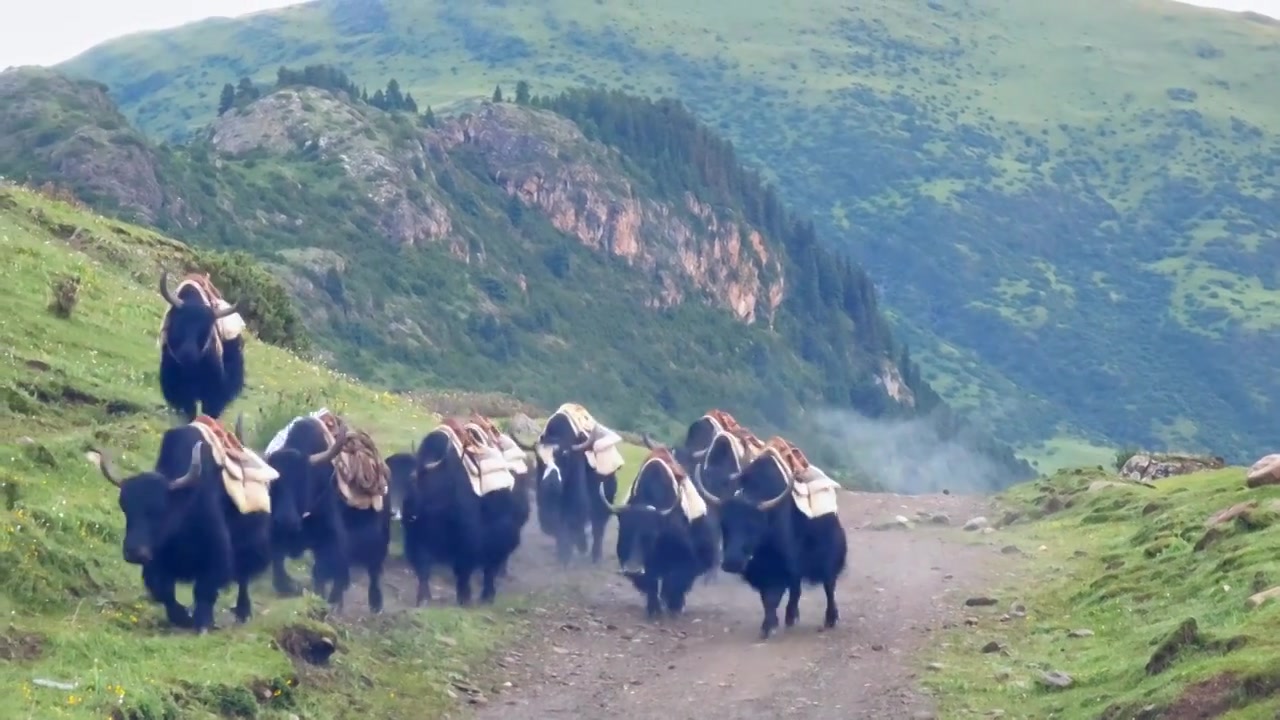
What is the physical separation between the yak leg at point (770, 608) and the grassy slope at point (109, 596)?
2.47m

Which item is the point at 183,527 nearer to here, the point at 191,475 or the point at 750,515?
the point at 191,475

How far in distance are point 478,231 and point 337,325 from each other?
58.0 feet

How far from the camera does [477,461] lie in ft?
60.6

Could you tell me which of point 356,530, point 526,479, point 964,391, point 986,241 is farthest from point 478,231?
point 986,241

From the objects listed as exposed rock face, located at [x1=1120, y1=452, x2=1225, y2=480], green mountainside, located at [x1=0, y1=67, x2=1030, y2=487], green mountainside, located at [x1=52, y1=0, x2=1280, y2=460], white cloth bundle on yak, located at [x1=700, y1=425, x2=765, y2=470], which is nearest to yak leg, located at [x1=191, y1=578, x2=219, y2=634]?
white cloth bundle on yak, located at [x1=700, y1=425, x2=765, y2=470]

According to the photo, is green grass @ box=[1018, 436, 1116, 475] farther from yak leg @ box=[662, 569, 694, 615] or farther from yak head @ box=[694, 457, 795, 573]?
yak leg @ box=[662, 569, 694, 615]

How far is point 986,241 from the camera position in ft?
422

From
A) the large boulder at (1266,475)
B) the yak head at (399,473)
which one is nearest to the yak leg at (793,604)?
the yak head at (399,473)

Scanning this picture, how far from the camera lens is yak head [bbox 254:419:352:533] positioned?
52.9 ft

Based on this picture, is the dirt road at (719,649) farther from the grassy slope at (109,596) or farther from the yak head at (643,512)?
the grassy slope at (109,596)

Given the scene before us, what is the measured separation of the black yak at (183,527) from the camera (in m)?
13.6

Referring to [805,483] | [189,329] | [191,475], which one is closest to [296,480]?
[191,475]

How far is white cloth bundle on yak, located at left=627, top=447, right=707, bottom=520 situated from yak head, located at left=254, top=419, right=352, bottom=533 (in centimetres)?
479

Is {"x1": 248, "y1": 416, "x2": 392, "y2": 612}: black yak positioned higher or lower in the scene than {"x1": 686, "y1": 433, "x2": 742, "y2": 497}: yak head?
higher
